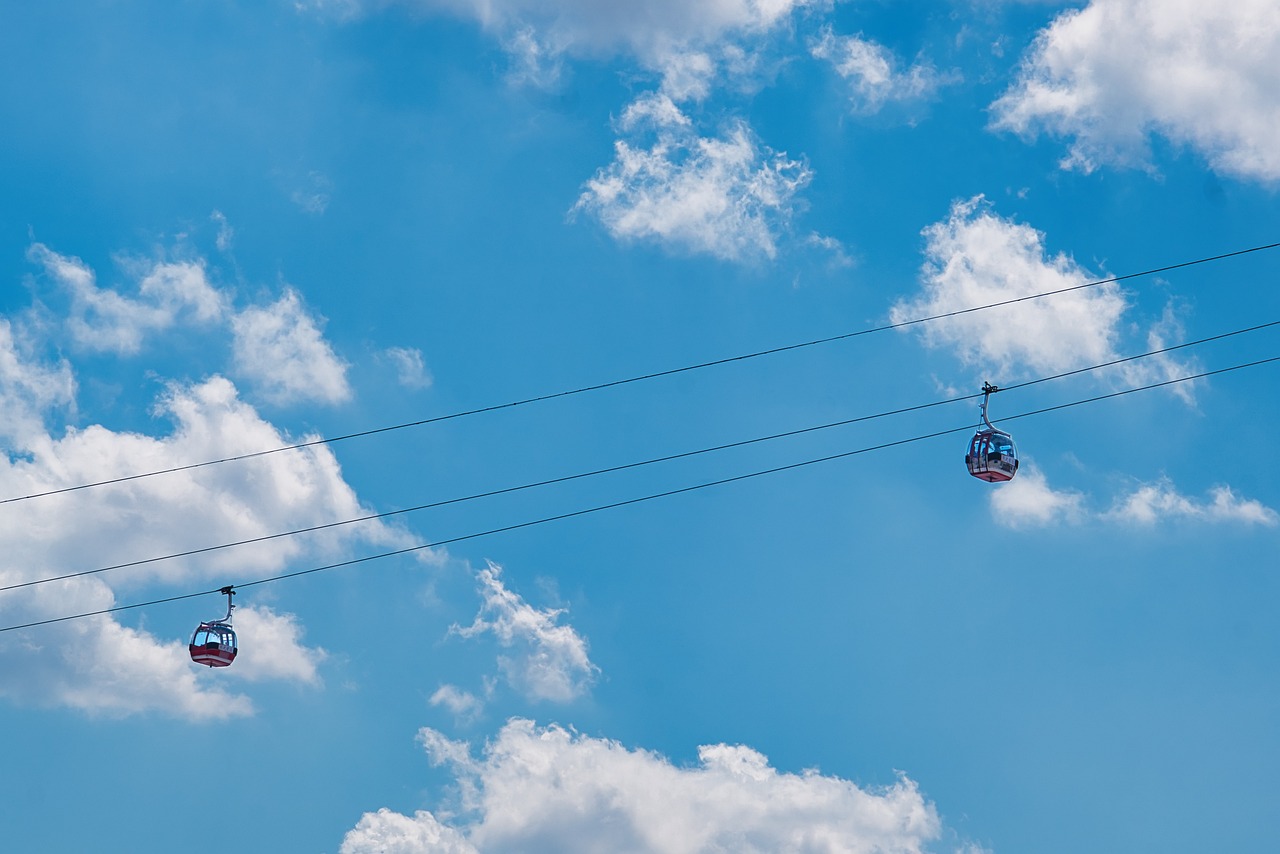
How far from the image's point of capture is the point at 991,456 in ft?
218

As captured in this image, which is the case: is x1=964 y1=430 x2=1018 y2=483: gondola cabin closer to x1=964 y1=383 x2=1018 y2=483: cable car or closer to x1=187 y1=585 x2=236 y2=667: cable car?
x1=964 y1=383 x2=1018 y2=483: cable car

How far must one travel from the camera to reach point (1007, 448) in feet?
219

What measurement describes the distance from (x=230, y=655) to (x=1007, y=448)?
100ft

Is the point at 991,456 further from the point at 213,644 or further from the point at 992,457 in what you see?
the point at 213,644

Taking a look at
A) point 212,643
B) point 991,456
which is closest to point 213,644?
point 212,643

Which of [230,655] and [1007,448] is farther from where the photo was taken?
[230,655]

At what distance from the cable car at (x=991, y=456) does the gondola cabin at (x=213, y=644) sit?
29.0m

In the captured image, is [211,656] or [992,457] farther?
[211,656]

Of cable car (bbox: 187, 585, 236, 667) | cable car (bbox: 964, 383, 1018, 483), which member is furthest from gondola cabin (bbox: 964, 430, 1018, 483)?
cable car (bbox: 187, 585, 236, 667)

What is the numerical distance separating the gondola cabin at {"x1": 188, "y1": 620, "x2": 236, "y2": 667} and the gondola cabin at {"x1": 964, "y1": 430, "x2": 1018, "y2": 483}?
29.0 metres

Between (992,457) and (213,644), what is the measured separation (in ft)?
99.3

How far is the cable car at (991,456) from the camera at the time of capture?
218 ft

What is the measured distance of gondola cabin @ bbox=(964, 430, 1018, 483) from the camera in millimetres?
66500

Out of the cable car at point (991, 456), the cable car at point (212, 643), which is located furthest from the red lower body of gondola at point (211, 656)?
the cable car at point (991, 456)
